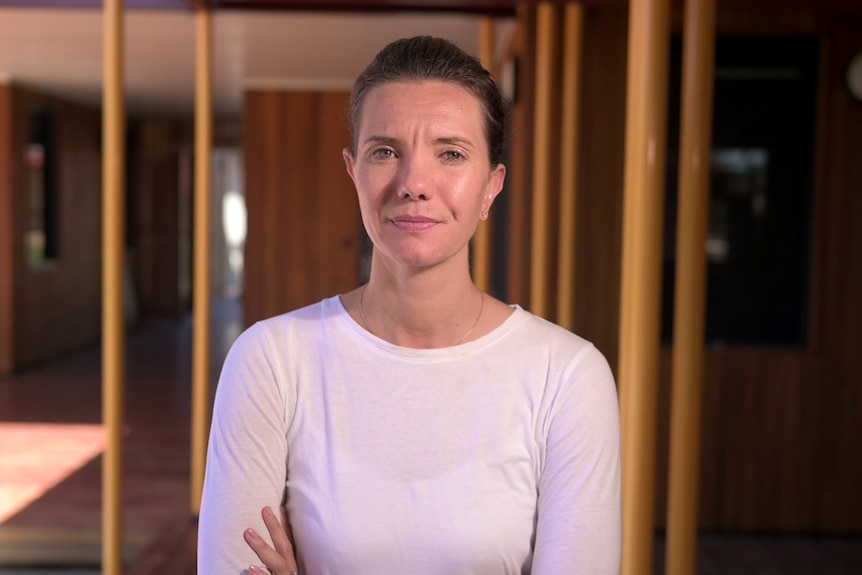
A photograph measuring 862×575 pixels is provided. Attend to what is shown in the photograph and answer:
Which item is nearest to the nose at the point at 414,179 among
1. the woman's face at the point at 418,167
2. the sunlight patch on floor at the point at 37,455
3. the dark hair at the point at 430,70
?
the woman's face at the point at 418,167

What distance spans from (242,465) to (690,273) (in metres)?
1.15

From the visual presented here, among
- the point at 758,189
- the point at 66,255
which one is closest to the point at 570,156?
the point at 758,189

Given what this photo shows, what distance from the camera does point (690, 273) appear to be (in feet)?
6.72

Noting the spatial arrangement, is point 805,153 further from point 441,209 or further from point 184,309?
point 184,309

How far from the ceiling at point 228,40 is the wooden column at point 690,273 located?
169cm

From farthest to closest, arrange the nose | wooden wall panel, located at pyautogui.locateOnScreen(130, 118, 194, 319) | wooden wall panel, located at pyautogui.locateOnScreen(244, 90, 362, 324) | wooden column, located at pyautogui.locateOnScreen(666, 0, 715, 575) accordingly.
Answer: wooden wall panel, located at pyautogui.locateOnScreen(130, 118, 194, 319) → wooden wall panel, located at pyautogui.locateOnScreen(244, 90, 362, 324) → wooden column, located at pyautogui.locateOnScreen(666, 0, 715, 575) → the nose

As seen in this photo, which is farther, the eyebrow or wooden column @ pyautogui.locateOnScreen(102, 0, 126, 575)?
wooden column @ pyautogui.locateOnScreen(102, 0, 126, 575)

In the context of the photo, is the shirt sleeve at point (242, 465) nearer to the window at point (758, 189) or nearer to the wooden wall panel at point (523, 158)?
the wooden wall panel at point (523, 158)

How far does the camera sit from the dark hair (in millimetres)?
1235

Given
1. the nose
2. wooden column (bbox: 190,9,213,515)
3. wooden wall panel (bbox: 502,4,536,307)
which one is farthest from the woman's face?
wooden wall panel (bbox: 502,4,536,307)

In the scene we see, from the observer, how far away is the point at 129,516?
4.28 m

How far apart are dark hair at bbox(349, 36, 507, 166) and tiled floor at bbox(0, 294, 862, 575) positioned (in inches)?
104

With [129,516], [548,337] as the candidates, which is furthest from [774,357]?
[548,337]

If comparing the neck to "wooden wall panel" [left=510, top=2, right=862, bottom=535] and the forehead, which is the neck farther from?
"wooden wall panel" [left=510, top=2, right=862, bottom=535]
